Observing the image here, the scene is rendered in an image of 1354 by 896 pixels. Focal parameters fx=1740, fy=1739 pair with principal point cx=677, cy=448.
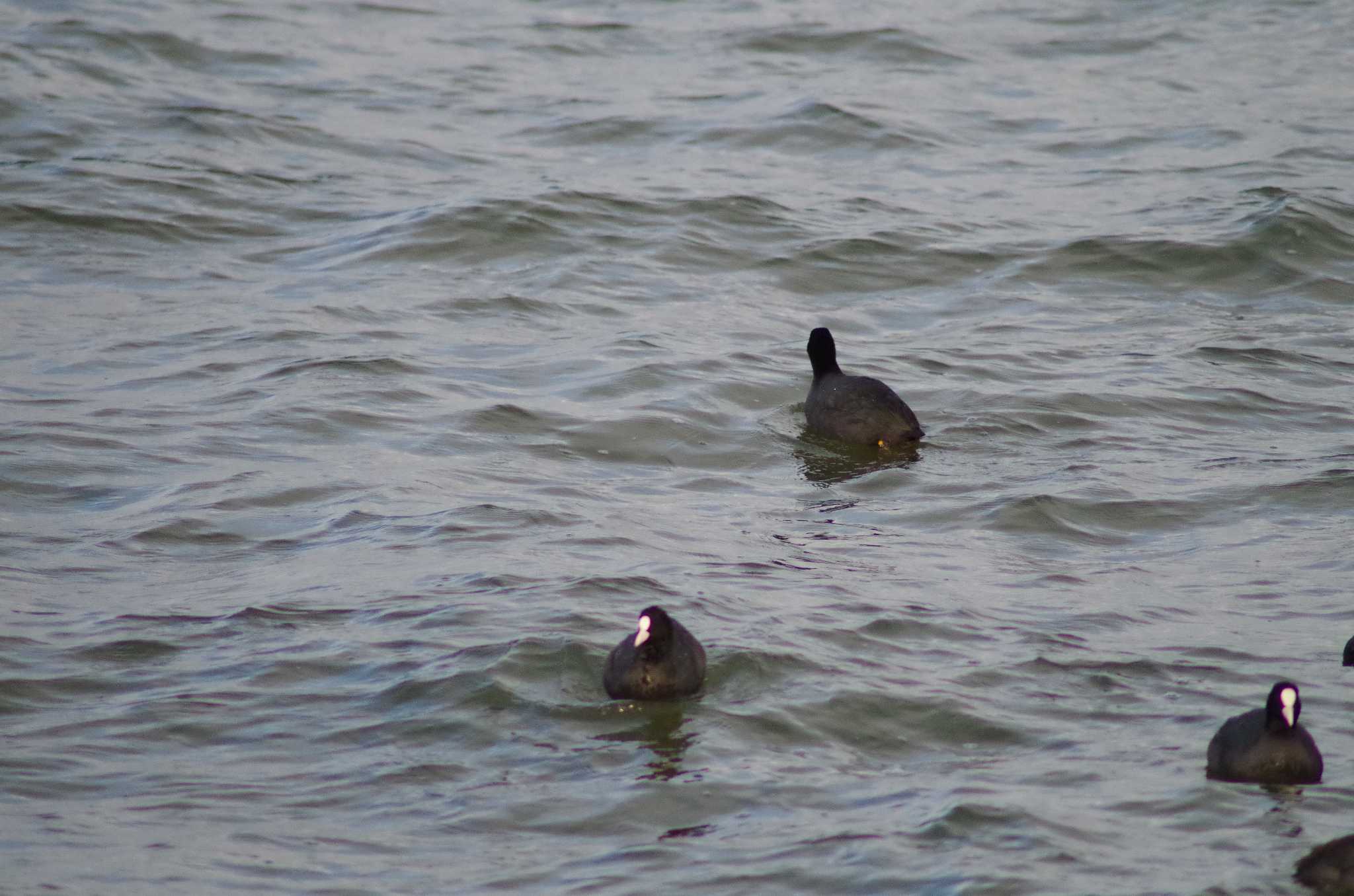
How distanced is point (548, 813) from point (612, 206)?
37.1 ft

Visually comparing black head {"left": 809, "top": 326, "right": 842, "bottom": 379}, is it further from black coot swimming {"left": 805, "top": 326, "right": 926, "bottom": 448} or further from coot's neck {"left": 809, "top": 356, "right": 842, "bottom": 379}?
black coot swimming {"left": 805, "top": 326, "right": 926, "bottom": 448}

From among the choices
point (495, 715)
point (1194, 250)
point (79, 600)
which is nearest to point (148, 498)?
point (79, 600)

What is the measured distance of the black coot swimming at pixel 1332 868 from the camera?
588 cm

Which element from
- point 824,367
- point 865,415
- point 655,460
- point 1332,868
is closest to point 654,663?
point 1332,868

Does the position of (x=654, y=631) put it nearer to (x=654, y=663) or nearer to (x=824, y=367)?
(x=654, y=663)

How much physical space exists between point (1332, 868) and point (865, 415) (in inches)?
229

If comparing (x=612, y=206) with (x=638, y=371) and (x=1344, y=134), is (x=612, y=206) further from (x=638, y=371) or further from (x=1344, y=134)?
(x=1344, y=134)

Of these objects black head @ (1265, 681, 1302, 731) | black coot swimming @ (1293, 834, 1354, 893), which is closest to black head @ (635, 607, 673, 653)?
black head @ (1265, 681, 1302, 731)

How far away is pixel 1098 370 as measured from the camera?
13.0 metres

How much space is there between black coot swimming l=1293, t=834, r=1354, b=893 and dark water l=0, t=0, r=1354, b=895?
0.10 m

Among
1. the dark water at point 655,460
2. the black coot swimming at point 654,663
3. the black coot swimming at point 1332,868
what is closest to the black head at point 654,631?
the black coot swimming at point 654,663

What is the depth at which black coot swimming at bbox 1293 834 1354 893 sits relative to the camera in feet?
19.3

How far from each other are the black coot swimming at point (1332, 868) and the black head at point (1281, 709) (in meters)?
0.69

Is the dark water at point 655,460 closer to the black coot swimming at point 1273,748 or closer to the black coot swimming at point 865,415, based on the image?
the black coot swimming at point 1273,748
